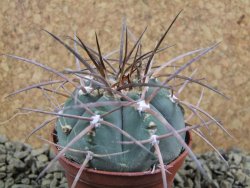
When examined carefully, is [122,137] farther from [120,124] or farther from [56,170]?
[56,170]

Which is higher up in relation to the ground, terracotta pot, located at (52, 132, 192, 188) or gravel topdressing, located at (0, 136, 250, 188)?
terracotta pot, located at (52, 132, 192, 188)

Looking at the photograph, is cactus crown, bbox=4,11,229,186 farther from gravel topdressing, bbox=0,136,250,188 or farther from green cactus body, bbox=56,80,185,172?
gravel topdressing, bbox=0,136,250,188

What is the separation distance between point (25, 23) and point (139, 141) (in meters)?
1.16

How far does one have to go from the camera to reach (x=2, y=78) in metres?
2.24

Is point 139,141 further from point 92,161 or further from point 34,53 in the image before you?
point 34,53

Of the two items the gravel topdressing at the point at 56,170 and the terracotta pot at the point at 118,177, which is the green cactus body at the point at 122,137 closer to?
the terracotta pot at the point at 118,177

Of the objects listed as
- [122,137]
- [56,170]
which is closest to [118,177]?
[122,137]

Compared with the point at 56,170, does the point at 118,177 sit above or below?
above

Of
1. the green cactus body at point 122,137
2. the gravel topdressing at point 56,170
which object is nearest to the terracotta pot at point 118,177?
the green cactus body at point 122,137

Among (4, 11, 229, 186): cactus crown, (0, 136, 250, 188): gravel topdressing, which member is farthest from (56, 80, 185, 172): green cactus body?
(0, 136, 250, 188): gravel topdressing

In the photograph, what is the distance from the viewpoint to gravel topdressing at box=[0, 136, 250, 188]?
205 cm

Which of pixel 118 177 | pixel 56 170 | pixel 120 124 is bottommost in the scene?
pixel 56 170

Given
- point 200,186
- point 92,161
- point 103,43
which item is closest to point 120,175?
point 92,161

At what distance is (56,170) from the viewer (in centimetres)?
211
